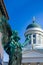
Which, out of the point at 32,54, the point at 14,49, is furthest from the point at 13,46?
the point at 32,54

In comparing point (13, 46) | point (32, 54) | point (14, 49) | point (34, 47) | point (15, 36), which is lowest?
point (14, 49)

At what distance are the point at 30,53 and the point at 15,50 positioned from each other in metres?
49.8

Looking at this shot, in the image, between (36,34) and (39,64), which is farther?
(36,34)

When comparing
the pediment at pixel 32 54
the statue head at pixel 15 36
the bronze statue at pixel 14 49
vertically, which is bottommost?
the bronze statue at pixel 14 49

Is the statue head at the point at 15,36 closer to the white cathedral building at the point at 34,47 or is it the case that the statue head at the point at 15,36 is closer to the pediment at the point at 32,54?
the white cathedral building at the point at 34,47

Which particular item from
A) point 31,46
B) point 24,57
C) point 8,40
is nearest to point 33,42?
point 31,46

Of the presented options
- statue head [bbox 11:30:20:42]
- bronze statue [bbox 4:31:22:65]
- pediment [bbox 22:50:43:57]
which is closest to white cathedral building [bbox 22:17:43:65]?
pediment [bbox 22:50:43:57]

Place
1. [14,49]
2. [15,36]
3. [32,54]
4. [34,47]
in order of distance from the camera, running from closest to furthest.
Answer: [14,49] < [15,36] < [32,54] < [34,47]

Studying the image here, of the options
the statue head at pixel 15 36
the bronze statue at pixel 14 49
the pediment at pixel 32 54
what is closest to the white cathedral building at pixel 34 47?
the pediment at pixel 32 54

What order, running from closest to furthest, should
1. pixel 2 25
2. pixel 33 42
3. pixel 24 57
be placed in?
pixel 2 25 → pixel 24 57 → pixel 33 42

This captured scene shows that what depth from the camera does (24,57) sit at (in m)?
69.9

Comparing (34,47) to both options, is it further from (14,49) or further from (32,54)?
(14,49)

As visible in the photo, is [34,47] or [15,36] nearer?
[15,36]

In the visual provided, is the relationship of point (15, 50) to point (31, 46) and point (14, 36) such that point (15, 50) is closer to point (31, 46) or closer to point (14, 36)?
point (14, 36)
